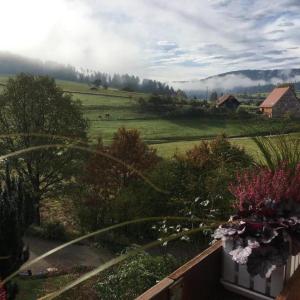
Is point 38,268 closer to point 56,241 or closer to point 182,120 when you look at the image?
point 56,241

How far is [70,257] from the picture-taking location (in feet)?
61.1

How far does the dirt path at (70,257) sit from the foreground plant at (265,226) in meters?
15.6

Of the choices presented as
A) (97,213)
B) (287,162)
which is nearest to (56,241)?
(97,213)

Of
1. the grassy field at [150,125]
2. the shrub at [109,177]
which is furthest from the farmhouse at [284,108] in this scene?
the grassy field at [150,125]

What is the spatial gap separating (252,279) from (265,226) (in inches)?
18.1

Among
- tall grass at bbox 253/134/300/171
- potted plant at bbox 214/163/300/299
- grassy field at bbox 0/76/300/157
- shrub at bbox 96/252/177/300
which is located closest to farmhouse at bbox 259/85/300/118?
tall grass at bbox 253/134/300/171

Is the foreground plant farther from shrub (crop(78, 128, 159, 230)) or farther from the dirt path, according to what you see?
shrub (crop(78, 128, 159, 230))

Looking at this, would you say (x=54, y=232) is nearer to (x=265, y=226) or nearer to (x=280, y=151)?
(x=280, y=151)

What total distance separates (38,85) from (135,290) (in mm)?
18117

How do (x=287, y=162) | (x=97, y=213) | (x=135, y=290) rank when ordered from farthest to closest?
(x=97, y=213) < (x=135, y=290) < (x=287, y=162)

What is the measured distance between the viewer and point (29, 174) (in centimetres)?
2252

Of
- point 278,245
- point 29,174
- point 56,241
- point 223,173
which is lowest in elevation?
point 56,241

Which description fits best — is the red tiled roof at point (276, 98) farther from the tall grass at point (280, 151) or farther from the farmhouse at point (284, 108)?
the tall grass at point (280, 151)

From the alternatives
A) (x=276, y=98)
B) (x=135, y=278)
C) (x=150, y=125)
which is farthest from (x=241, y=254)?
(x=150, y=125)
